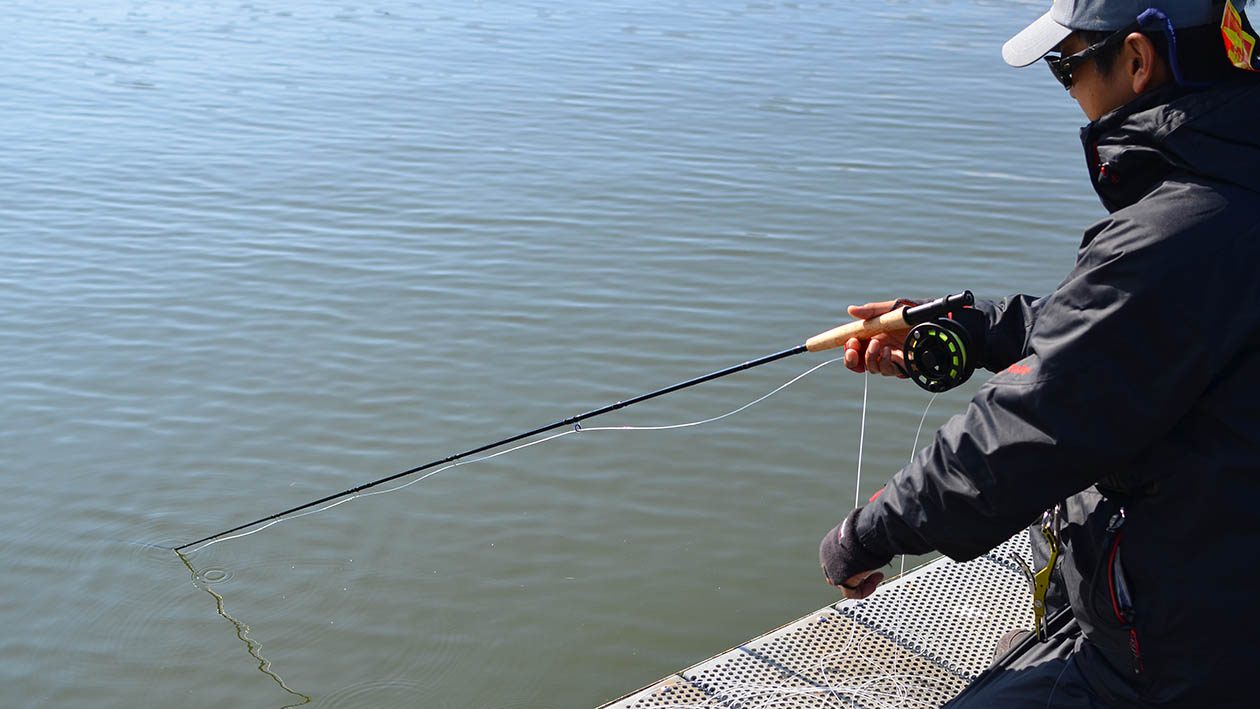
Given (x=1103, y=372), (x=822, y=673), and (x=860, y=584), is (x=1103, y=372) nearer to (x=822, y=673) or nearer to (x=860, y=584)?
(x=860, y=584)

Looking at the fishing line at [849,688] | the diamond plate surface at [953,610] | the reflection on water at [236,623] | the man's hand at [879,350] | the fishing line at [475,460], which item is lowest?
the reflection on water at [236,623]

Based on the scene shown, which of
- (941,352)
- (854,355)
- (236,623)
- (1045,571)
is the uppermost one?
(941,352)

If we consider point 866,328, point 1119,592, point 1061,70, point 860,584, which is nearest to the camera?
point 1119,592

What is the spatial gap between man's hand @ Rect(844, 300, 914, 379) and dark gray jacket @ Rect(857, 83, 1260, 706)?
0.78 meters

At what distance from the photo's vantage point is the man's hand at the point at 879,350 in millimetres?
2705

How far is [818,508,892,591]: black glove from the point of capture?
2121mm

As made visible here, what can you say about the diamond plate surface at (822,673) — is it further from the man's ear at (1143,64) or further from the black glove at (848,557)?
the man's ear at (1143,64)

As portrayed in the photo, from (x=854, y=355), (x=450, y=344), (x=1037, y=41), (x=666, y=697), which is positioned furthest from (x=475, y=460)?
(x=1037, y=41)

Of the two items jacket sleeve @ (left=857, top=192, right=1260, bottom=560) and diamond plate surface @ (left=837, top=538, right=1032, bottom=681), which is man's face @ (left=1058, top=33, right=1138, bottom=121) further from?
diamond plate surface @ (left=837, top=538, right=1032, bottom=681)

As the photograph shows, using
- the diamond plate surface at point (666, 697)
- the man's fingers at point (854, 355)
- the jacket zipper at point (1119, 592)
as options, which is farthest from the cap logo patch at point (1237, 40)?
the diamond plate surface at point (666, 697)

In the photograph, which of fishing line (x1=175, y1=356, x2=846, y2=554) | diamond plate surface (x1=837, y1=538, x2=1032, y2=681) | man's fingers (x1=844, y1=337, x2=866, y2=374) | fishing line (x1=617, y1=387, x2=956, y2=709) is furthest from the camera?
fishing line (x1=175, y1=356, x2=846, y2=554)

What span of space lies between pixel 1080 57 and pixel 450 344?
14.9 ft

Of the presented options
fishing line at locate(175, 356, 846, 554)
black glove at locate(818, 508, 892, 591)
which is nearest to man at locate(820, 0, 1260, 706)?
black glove at locate(818, 508, 892, 591)

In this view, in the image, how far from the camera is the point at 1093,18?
1.88 meters
